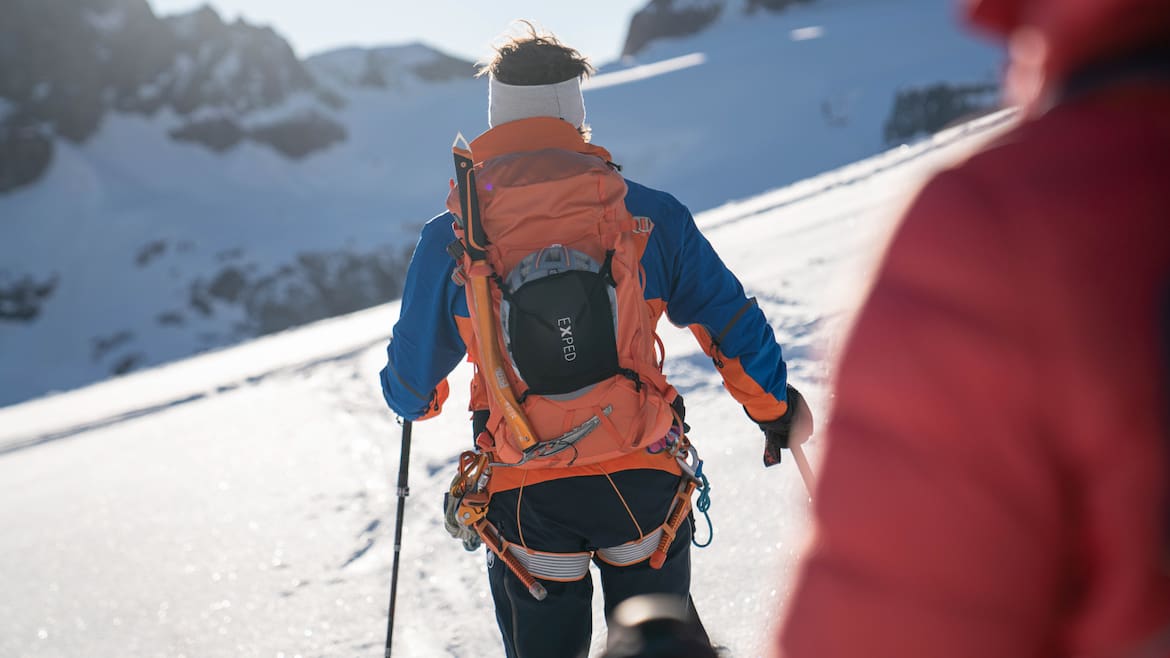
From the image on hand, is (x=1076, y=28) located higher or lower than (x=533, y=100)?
higher

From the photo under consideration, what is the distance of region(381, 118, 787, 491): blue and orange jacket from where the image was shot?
5.61 ft

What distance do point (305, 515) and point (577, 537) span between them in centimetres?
255

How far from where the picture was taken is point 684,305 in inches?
73.0

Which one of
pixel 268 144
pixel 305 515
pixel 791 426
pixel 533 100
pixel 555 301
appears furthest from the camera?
pixel 268 144

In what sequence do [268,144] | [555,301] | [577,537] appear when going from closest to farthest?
1. [555,301]
2. [577,537]
3. [268,144]

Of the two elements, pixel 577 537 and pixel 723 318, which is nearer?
pixel 577 537

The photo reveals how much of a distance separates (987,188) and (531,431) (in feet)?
3.92

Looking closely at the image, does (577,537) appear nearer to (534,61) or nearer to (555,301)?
(555,301)

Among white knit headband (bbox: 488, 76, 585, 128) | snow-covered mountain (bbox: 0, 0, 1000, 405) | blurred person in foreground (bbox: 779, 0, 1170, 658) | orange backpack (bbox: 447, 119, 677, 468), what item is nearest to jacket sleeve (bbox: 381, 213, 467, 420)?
orange backpack (bbox: 447, 119, 677, 468)

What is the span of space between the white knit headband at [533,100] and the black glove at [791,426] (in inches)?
34.3

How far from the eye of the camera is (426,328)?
1.78m

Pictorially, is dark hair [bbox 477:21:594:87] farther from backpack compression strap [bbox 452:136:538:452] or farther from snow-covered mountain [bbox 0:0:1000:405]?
snow-covered mountain [bbox 0:0:1000:405]

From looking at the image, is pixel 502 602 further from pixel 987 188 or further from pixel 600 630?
pixel 987 188

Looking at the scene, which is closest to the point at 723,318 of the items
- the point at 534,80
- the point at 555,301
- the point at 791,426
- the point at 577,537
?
the point at 791,426
